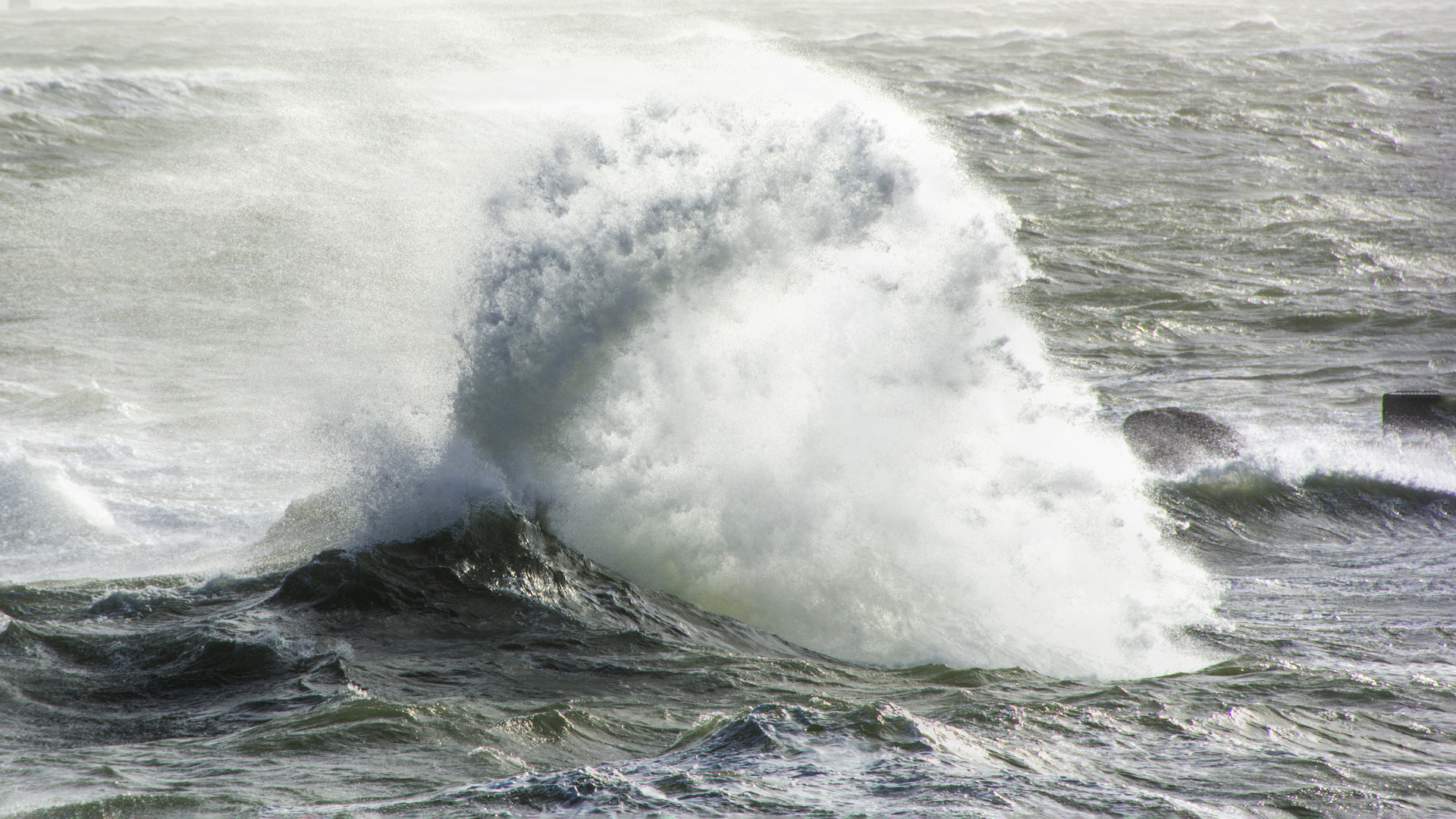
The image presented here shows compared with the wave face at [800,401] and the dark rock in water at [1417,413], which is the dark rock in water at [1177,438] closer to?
the dark rock in water at [1417,413]

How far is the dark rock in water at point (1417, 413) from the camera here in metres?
12.1

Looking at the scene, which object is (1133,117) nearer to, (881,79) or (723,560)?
(881,79)

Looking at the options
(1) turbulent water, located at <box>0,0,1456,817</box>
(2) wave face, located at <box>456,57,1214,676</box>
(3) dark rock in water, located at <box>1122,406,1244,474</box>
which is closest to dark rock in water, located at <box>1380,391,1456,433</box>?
(1) turbulent water, located at <box>0,0,1456,817</box>

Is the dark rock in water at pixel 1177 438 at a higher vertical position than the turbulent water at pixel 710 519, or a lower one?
lower

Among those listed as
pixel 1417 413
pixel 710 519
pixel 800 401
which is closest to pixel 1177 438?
pixel 1417 413

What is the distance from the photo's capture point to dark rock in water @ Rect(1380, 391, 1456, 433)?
12078 mm

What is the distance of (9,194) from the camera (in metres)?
19.8

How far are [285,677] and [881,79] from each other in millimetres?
33121

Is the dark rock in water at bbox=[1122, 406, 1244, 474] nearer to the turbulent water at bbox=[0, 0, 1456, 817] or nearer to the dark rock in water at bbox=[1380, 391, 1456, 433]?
the turbulent water at bbox=[0, 0, 1456, 817]

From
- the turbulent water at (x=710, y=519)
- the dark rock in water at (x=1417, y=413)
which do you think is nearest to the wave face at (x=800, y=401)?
the turbulent water at (x=710, y=519)

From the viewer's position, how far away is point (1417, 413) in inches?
481

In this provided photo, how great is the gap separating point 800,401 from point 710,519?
48.8 inches

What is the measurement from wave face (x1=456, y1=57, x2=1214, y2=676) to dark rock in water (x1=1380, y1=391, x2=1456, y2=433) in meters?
4.79

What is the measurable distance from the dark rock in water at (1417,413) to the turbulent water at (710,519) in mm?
256
